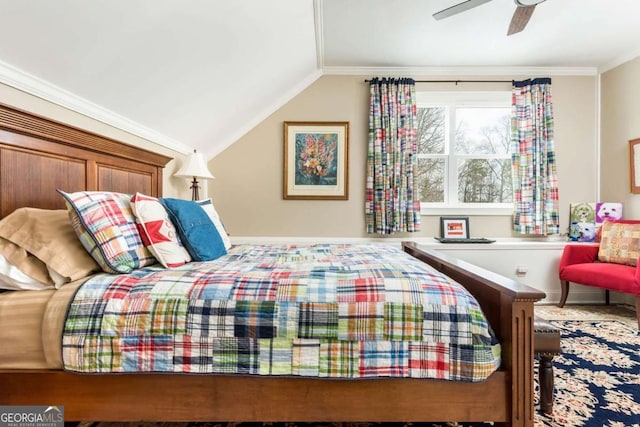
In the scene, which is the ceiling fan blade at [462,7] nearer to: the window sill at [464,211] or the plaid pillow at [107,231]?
the window sill at [464,211]

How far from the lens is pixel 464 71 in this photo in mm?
3359

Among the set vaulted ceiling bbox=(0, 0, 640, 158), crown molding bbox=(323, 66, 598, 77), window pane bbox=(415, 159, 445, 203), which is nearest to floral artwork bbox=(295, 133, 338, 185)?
vaulted ceiling bbox=(0, 0, 640, 158)

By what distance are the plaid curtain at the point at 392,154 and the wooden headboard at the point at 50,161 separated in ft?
7.37

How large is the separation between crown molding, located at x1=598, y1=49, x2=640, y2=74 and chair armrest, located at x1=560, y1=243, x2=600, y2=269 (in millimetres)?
1873

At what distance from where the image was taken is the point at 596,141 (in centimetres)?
338

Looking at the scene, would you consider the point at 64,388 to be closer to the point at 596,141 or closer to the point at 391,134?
the point at 391,134

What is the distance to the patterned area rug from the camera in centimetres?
137

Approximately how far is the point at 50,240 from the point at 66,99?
2.92 feet

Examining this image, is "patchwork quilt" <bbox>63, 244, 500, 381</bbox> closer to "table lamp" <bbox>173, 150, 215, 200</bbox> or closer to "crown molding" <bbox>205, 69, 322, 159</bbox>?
"table lamp" <bbox>173, 150, 215, 200</bbox>

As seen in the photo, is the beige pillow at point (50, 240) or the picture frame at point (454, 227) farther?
the picture frame at point (454, 227)

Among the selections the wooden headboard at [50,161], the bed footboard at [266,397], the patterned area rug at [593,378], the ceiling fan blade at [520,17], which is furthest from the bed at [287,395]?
the ceiling fan blade at [520,17]

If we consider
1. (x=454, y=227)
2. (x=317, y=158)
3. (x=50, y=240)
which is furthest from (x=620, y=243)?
(x=50, y=240)

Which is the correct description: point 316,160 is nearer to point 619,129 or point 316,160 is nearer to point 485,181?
point 485,181

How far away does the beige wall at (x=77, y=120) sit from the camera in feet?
4.61
